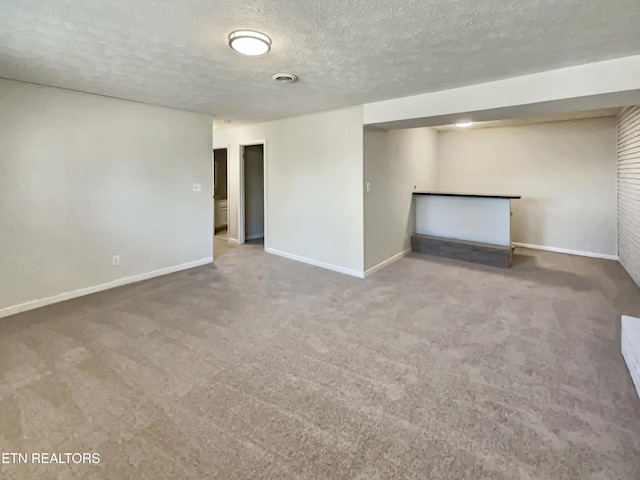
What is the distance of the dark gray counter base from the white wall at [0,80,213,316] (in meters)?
3.77

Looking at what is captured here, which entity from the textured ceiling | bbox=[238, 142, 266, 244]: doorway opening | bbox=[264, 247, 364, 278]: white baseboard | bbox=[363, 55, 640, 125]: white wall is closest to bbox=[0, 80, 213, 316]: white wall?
the textured ceiling

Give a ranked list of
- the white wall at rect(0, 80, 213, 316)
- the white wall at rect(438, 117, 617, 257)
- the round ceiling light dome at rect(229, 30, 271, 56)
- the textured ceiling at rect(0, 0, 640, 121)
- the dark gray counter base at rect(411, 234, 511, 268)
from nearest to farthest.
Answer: the textured ceiling at rect(0, 0, 640, 121) → the round ceiling light dome at rect(229, 30, 271, 56) → the white wall at rect(0, 80, 213, 316) → the dark gray counter base at rect(411, 234, 511, 268) → the white wall at rect(438, 117, 617, 257)

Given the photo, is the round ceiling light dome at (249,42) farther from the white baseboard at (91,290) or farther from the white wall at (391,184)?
the white baseboard at (91,290)

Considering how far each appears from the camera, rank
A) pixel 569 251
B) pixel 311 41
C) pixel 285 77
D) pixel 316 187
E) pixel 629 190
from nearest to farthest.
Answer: pixel 311 41 < pixel 285 77 < pixel 629 190 < pixel 316 187 < pixel 569 251

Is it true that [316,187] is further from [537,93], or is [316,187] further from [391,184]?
[537,93]

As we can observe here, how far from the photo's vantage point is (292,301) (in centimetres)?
353

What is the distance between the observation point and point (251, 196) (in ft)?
22.5

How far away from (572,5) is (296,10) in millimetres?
1557

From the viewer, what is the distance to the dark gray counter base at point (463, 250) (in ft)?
15.7

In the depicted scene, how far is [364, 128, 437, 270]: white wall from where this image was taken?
14.6 feet

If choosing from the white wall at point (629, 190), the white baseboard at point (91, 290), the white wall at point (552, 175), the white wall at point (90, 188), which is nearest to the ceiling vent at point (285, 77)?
the white wall at point (90, 188)

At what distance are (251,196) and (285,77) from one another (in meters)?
4.08

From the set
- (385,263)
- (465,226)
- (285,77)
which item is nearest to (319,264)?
(385,263)

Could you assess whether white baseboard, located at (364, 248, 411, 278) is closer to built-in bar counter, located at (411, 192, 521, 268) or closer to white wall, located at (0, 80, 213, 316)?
built-in bar counter, located at (411, 192, 521, 268)
